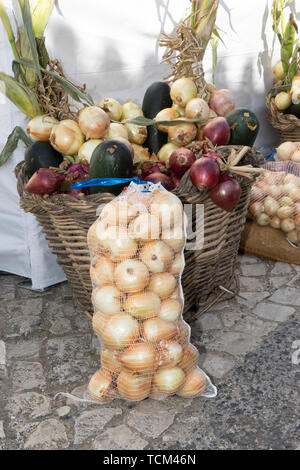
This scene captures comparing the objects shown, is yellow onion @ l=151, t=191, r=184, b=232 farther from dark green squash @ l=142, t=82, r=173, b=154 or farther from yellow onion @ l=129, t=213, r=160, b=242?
dark green squash @ l=142, t=82, r=173, b=154

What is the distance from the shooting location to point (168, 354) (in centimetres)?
157

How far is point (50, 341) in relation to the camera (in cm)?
208

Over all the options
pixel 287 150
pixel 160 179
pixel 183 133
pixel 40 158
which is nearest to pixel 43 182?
pixel 40 158

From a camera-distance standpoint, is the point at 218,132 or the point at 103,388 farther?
the point at 218,132

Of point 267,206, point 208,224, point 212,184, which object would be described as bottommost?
point 267,206

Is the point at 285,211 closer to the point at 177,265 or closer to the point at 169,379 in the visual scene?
the point at 177,265

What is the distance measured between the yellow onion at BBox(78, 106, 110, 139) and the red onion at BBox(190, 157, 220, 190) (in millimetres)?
443

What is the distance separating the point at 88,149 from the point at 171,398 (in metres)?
1.02

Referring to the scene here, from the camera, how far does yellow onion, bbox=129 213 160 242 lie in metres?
1.56
